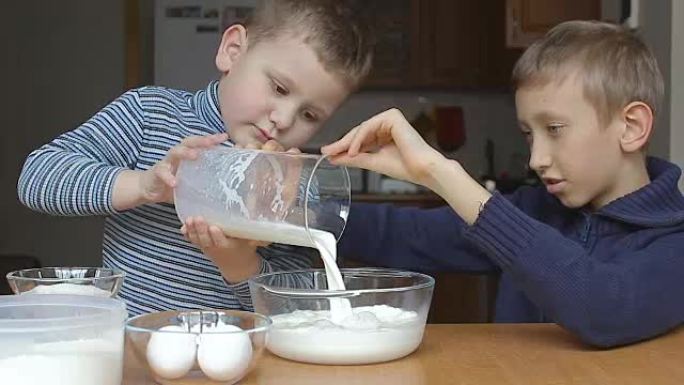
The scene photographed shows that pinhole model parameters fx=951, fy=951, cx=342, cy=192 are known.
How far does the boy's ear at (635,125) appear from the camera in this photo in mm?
1353

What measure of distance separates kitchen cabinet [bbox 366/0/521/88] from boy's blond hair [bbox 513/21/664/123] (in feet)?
10.9

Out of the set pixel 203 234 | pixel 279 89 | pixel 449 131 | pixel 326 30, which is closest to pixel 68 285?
pixel 203 234

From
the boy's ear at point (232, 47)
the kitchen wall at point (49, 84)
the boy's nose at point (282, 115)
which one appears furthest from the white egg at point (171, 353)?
the kitchen wall at point (49, 84)

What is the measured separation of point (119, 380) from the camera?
2.80 feet

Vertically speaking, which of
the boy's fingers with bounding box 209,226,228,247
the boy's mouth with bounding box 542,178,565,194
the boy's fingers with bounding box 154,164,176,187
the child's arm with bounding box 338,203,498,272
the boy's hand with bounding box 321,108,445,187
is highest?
the boy's hand with bounding box 321,108,445,187

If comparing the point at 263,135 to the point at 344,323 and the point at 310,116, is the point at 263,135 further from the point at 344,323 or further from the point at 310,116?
the point at 344,323

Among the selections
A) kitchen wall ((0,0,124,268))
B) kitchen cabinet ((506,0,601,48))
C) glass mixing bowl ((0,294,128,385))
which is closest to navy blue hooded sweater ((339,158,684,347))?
glass mixing bowl ((0,294,128,385))

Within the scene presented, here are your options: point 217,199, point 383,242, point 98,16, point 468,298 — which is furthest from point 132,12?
point 217,199

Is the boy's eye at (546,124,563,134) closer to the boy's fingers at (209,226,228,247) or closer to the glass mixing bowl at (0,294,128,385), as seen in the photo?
the boy's fingers at (209,226,228,247)

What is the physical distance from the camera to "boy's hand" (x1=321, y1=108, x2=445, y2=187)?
1.13 m

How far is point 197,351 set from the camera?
871 millimetres

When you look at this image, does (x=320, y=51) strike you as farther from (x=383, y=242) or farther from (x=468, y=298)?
(x=468, y=298)

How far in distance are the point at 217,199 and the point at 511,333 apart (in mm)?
401

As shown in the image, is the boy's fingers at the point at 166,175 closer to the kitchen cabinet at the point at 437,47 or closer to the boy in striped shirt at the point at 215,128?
the boy in striped shirt at the point at 215,128
